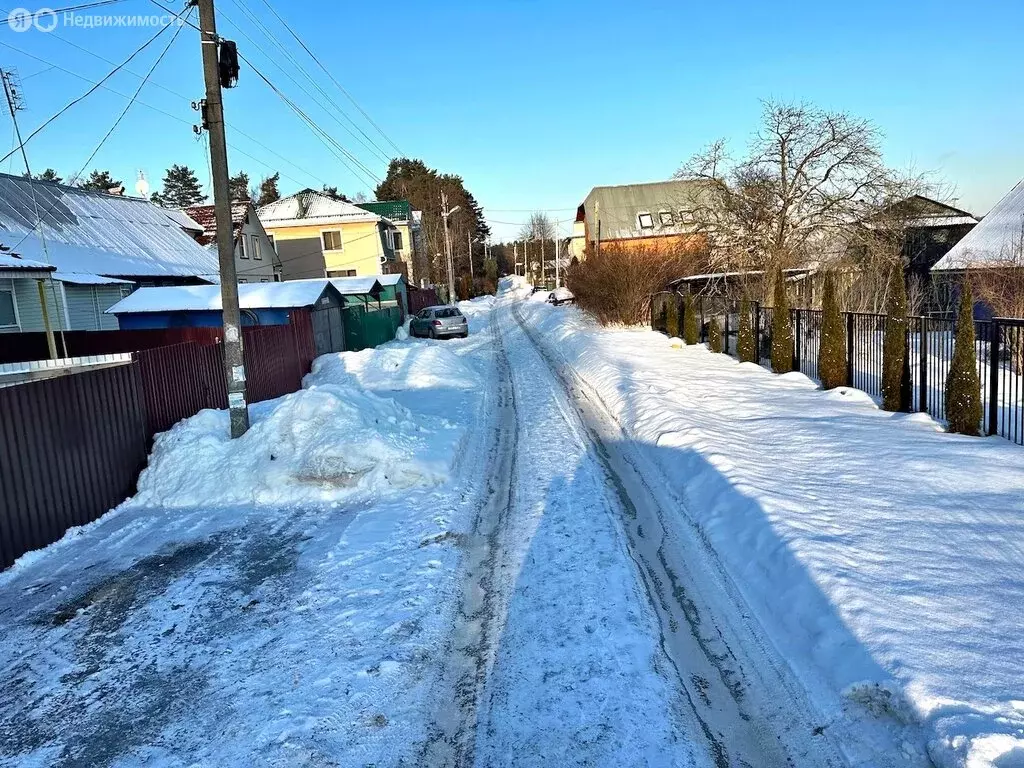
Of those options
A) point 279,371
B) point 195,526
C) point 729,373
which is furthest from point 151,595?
point 729,373

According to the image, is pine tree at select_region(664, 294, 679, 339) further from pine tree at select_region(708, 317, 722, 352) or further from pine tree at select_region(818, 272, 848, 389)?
pine tree at select_region(818, 272, 848, 389)

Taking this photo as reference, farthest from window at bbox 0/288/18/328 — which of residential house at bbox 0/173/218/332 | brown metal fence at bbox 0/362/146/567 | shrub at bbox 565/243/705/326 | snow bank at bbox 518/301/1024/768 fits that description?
shrub at bbox 565/243/705/326

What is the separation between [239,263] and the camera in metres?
35.2

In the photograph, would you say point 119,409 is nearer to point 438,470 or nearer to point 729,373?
point 438,470

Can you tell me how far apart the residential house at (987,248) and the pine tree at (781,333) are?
9.15m

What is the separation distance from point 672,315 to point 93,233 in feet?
76.5

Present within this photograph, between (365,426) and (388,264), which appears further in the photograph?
(388,264)

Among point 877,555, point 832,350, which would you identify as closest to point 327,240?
point 832,350

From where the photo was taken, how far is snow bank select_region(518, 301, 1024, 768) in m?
3.50

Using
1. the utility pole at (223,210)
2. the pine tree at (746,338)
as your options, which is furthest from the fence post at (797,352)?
the utility pole at (223,210)

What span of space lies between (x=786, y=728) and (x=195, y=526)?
6.18m

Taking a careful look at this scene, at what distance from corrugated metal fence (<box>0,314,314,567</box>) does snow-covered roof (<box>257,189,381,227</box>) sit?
124 ft

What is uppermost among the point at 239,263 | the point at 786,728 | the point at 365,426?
the point at 239,263

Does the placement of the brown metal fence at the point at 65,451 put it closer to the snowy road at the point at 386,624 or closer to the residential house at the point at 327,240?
the snowy road at the point at 386,624
